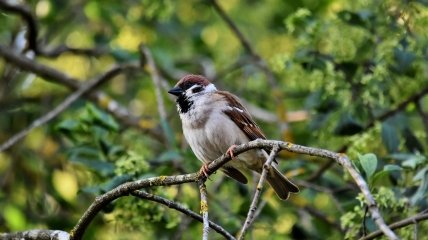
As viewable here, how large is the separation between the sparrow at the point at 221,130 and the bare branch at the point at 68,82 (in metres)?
1.39

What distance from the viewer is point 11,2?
5.79 meters

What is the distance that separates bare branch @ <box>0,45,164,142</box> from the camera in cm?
590

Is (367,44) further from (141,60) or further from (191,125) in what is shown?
(141,60)

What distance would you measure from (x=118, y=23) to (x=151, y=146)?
123 centimetres

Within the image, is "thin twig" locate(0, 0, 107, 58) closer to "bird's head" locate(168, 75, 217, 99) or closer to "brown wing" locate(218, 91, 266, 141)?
"bird's head" locate(168, 75, 217, 99)

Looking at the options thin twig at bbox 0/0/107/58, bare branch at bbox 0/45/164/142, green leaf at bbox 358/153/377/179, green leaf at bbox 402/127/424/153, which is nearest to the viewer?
green leaf at bbox 358/153/377/179

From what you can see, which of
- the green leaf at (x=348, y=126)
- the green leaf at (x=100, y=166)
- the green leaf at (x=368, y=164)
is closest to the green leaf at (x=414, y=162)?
the green leaf at (x=368, y=164)

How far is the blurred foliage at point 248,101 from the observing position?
14.1 feet

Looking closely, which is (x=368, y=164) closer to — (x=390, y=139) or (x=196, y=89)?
(x=390, y=139)

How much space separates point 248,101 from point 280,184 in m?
2.16

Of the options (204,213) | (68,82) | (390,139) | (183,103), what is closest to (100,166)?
(183,103)

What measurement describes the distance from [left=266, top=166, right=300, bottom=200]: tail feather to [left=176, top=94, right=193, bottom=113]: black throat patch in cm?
58

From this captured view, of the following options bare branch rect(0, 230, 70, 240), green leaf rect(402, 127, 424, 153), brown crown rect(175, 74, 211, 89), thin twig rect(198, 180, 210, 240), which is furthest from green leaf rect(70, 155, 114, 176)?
green leaf rect(402, 127, 424, 153)

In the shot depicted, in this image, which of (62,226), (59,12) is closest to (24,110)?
(59,12)
